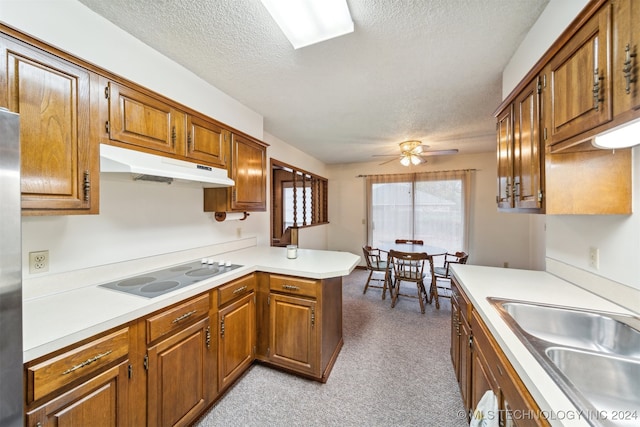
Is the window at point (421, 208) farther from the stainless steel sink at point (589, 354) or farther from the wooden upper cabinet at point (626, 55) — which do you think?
the wooden upper cabinet at point (626, 55)

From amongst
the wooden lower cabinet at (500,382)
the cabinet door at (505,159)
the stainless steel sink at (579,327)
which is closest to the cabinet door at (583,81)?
the cabinet door at (505,159)

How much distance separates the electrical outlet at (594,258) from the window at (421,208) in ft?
11.3

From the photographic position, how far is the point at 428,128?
314 cm

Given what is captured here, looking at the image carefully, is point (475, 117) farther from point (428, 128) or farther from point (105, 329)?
point (105, 329)

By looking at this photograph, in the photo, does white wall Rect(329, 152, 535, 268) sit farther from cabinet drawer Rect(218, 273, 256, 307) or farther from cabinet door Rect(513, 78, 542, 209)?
cabinet drawer Rect(218, 273, 256, 307)

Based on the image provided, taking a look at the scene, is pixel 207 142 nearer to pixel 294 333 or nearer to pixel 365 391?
pixel 294 333

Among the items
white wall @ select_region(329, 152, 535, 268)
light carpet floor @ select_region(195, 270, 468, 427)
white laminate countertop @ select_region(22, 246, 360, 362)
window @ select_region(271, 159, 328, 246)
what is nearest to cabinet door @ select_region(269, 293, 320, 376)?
light carpet floor @ select_region(195, 270, 468, 427)

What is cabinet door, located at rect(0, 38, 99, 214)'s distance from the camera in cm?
101

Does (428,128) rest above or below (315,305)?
above

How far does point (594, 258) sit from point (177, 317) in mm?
2395

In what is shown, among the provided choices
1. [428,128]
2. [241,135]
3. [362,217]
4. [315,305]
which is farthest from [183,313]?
[362,217]

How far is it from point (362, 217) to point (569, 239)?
154 inches

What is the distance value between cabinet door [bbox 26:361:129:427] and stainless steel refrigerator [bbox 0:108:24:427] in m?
0.16

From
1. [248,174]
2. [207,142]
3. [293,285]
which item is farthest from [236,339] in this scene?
[207,142]
